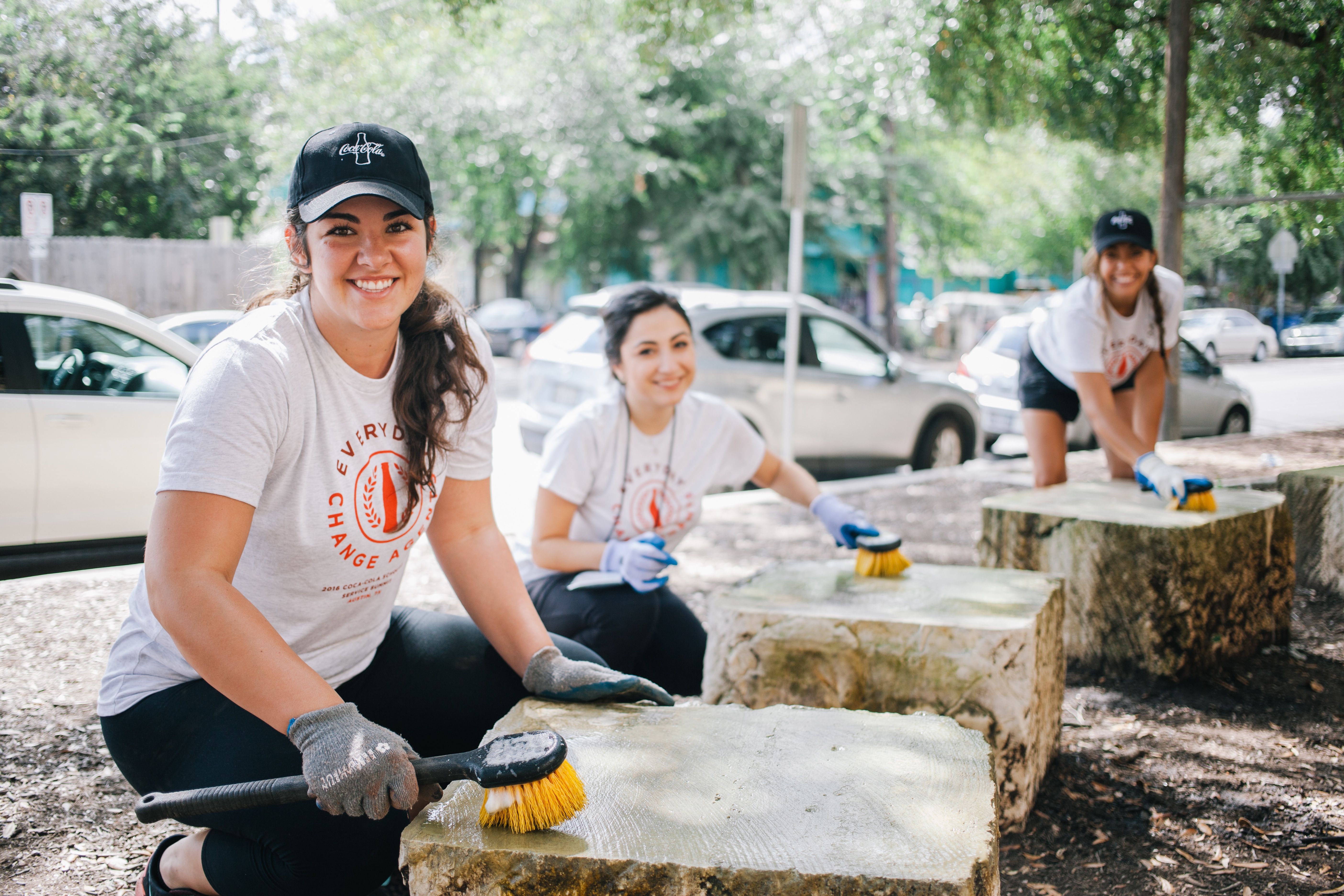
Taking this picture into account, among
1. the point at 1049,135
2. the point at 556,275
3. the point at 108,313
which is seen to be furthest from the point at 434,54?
the point at 108,313

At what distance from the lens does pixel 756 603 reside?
8.92 feet

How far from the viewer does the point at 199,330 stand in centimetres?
601

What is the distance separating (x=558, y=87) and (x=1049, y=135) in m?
10.7

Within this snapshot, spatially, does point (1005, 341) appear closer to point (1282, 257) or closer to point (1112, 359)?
point (1282, 257)

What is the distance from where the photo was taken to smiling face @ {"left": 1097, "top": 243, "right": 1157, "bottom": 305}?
396cm

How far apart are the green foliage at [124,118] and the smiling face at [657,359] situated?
109 inches

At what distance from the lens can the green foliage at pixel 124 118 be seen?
4.14m

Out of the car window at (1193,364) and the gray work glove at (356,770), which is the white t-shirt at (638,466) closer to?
the gray work glove at (356,770)

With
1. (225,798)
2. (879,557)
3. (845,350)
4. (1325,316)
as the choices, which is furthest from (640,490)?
(1325,316)

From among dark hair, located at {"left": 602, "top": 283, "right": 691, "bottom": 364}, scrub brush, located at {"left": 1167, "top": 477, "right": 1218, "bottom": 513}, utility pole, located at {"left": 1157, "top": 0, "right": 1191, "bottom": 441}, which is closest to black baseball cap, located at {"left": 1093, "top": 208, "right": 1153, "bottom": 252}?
scrub brush, located at {"left": 1167, "top": 477, "right": 1218, "bottom": 513}

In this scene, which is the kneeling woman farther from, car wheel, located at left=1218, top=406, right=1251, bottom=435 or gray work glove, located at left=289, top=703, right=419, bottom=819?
car wheel, located at left=1218, top=406, right=1251, bottom=435

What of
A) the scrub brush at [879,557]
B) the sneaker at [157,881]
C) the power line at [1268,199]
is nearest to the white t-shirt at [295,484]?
the sneaker at [157,881]

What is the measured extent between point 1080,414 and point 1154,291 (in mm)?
3932

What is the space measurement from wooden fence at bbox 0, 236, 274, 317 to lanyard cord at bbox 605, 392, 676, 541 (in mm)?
2110
